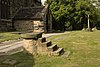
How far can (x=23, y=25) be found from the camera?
33.9 metres

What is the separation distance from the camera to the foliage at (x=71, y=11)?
45.2 m

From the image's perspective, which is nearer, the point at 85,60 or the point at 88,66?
the point at 88,66

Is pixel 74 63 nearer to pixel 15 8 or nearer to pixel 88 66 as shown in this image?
pixel 88 66

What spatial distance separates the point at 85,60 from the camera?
31.6ft

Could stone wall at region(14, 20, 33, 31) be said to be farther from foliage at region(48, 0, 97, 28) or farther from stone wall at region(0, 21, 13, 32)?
foliage at region(48, 0, 97, 28)

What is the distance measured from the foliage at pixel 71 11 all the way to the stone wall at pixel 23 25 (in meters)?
13.4

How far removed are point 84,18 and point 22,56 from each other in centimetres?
3926

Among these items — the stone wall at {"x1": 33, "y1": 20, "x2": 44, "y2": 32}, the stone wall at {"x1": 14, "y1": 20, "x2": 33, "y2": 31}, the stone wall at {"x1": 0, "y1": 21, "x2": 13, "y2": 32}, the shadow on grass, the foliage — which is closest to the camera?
the shadow on grass

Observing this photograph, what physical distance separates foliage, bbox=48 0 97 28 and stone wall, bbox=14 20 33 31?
527 inches

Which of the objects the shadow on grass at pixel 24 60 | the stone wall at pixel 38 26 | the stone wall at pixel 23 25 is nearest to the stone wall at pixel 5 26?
the stone wall at pixel 23 25

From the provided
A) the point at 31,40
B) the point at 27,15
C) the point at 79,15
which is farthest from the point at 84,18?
the point at 31,40

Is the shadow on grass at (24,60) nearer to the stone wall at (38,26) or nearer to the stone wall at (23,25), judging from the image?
the stone wall at (38,26)

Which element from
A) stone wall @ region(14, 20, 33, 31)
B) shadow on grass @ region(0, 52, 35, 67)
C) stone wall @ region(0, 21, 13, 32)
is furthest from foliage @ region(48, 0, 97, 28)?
shadow on grass @ region(0, 52, 35, 67)

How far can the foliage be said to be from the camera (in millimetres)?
45156
